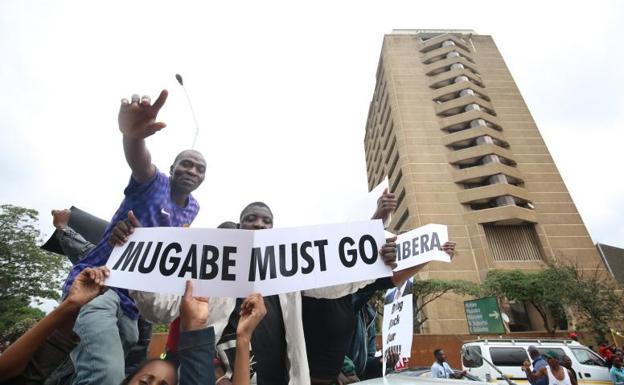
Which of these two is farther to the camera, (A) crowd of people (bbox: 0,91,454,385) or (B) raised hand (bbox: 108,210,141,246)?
(B) raised hand (bbox: 108,210,141,246)

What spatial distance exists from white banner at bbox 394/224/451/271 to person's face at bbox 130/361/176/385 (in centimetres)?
163

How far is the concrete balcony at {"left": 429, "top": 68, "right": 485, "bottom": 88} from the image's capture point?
126 ft

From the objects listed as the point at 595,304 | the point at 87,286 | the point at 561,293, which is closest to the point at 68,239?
the point at 87,286

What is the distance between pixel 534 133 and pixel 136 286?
42.8 m

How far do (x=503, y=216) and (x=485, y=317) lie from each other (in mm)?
12836

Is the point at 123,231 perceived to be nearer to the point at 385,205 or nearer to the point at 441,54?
the point at 385,205

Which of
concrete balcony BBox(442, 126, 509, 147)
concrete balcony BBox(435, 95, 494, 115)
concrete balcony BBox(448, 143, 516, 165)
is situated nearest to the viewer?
concrete balcony BBox(448, 143, 516, 165)

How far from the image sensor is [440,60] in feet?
132

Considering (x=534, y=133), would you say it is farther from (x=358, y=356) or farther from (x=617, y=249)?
(x=358, y=356)

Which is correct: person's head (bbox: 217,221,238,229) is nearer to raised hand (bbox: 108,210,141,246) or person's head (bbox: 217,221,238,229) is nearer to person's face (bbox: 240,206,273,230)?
person's face (bbox: 240,206,273,230)

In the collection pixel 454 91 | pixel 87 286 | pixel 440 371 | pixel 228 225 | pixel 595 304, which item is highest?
pixel 454 91

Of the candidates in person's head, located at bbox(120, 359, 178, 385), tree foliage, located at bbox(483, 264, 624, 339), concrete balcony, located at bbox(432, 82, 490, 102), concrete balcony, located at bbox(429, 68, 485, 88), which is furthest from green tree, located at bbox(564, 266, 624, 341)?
person's head, located at bbox(120, 359, 178, 385)

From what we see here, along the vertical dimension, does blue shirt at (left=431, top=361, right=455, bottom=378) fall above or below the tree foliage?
below

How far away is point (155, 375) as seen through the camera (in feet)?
5.42
